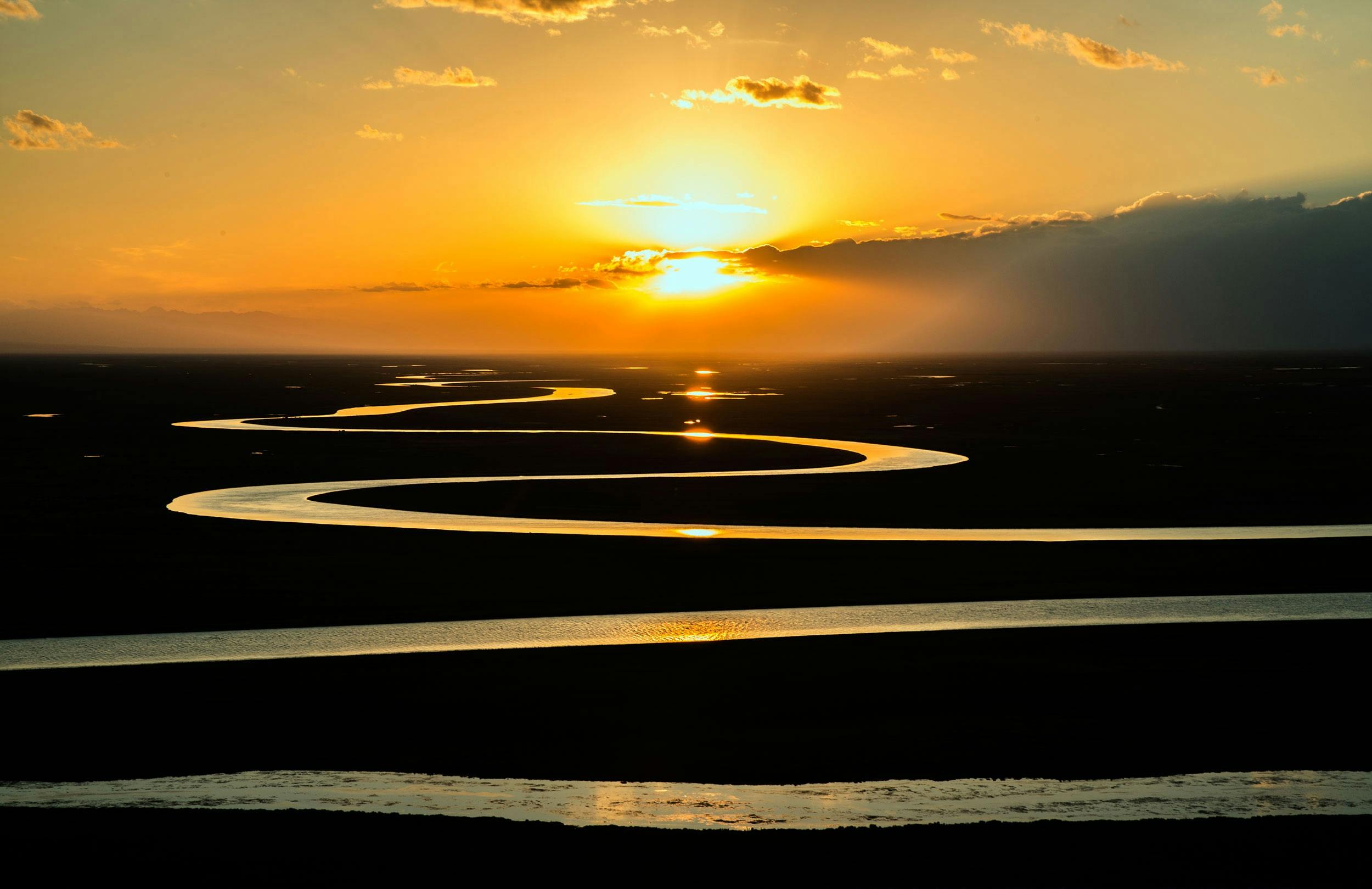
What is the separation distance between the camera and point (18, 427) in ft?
166

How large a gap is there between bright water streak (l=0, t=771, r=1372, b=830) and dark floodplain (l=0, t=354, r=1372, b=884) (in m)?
0.26

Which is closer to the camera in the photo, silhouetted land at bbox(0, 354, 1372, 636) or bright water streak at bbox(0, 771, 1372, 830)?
bright water streak at bbox(0, 771, 1372, 830)

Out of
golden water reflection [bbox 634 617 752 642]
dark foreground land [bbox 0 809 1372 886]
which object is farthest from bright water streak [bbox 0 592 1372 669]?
dark foreground land [bbox 0 809 1372 886]

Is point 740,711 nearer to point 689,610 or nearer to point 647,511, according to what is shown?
point 689,610

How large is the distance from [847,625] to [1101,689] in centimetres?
356

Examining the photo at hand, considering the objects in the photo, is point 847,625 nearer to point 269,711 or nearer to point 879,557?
point 879,557

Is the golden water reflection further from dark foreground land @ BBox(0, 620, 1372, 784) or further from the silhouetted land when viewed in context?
the silhouetted land

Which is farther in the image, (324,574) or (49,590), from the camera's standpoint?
(324,574)

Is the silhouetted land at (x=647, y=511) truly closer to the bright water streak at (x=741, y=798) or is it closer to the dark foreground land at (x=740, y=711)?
the dark foreground land at (x=740, y=711)

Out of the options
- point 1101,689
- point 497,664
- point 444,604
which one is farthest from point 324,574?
point 1101,689

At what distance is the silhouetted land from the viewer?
16312 mm

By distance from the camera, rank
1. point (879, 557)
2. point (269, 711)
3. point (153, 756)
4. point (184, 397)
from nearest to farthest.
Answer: point (153, 756) → point (269, 711) → point (879, 557) → point (184, 397)

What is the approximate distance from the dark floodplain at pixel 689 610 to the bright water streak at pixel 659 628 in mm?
436

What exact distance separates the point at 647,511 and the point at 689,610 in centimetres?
984
